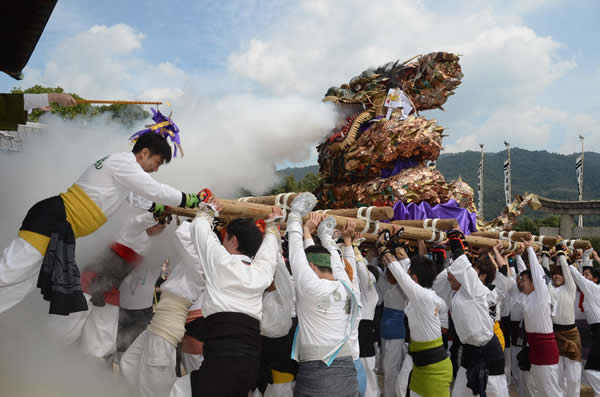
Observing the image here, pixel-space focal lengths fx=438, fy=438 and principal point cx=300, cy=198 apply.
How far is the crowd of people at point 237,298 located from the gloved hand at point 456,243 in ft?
0.05

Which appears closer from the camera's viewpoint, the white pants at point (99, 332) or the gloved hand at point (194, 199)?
the gloved hand at point (194, 199)

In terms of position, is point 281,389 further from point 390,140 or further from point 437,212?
point 390,140

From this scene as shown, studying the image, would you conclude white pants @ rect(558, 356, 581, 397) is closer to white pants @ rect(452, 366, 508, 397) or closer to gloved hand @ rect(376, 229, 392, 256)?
white pants @ rect(452, 366, 508, 397)

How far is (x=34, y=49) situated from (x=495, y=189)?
8264cm

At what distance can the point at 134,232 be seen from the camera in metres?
3.65

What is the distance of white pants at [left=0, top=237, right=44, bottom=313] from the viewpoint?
2.52m

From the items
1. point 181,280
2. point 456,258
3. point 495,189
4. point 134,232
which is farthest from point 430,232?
point 495,189

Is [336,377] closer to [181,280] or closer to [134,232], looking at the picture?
[181,280]

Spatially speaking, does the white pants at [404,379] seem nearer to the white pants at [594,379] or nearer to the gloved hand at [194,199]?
the white pants at [594,379]

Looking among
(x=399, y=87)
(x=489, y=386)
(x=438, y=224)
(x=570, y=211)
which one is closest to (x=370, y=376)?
(x=489, y=386)

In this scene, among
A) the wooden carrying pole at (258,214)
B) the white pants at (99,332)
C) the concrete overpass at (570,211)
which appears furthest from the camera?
the concrete overpass at (570,211)

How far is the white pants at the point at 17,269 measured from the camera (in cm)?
252

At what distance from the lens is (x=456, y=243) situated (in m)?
4.36

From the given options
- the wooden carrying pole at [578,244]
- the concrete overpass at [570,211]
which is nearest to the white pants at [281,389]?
the wooden carrying pole at [578,244]
